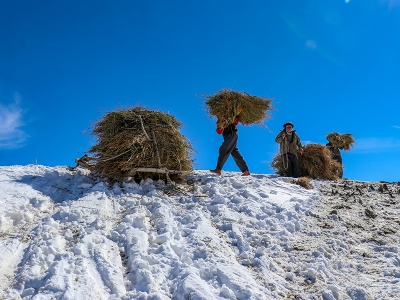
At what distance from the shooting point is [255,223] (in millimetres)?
4539

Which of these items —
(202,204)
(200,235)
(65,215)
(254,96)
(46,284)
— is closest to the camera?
(46,284)

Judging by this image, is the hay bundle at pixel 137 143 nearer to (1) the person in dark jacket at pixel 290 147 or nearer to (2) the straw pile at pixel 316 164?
(1) the person in dark jacket at pixel 290 147

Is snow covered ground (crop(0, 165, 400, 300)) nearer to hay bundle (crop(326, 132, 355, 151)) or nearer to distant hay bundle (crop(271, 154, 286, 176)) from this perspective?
distant hay bundle (crop(271, 154, 286, 176))

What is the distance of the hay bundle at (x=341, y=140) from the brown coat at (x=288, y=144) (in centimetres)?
326

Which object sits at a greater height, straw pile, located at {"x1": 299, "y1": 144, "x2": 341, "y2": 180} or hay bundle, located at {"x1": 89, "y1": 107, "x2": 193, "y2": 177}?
straw pile, located at {"x1": 299, "y1": 144, "x2": 341, "y2": 180}

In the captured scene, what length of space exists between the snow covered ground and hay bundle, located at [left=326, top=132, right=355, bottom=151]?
221 inches

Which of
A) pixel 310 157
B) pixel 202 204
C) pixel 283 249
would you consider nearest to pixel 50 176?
pixel 202 204

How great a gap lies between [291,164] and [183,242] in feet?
18.3

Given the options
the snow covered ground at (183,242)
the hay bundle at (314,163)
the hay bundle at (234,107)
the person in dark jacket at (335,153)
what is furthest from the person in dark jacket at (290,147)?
the person in dark jacket at (335,153)

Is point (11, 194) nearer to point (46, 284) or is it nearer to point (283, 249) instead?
point (46, 284)

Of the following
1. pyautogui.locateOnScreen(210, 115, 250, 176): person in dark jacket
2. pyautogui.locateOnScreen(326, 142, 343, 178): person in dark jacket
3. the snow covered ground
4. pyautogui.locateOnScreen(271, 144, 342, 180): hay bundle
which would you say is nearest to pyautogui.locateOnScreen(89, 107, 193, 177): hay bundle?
the snow covered ground

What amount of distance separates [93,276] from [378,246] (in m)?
3.46

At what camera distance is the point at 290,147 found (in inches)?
338

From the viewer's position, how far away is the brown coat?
8.59m
